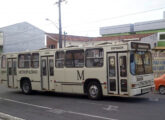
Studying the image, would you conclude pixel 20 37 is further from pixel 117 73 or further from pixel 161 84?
pixel 117 73

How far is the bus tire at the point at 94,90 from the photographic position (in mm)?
12703

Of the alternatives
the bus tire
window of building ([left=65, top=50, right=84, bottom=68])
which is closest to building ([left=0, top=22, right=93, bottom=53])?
window of building ([left=65, top=50, right=84, bottom=68])

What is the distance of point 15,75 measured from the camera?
1733 cm

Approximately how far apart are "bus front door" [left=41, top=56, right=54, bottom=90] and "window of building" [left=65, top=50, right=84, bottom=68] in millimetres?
1336

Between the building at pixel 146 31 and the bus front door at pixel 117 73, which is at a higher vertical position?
the building at pixel 146 31

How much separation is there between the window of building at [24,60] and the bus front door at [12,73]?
582 millimetres

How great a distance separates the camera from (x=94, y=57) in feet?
42.2

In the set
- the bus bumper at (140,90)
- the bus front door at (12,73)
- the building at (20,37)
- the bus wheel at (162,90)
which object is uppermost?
the building at (20,37)

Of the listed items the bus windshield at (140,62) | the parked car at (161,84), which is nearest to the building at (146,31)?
the parked car at (161,84)

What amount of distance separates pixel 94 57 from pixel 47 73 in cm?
379

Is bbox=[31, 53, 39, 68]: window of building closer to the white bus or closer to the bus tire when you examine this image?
the white bus

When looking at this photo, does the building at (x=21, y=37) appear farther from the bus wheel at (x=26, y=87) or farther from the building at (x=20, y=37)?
the bus wheel at (x=26, y=87)

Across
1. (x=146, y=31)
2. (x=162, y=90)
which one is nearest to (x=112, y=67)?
(x=162, y=90)

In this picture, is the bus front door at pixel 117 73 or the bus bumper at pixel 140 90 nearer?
the bus bumper at pixel 140 90
